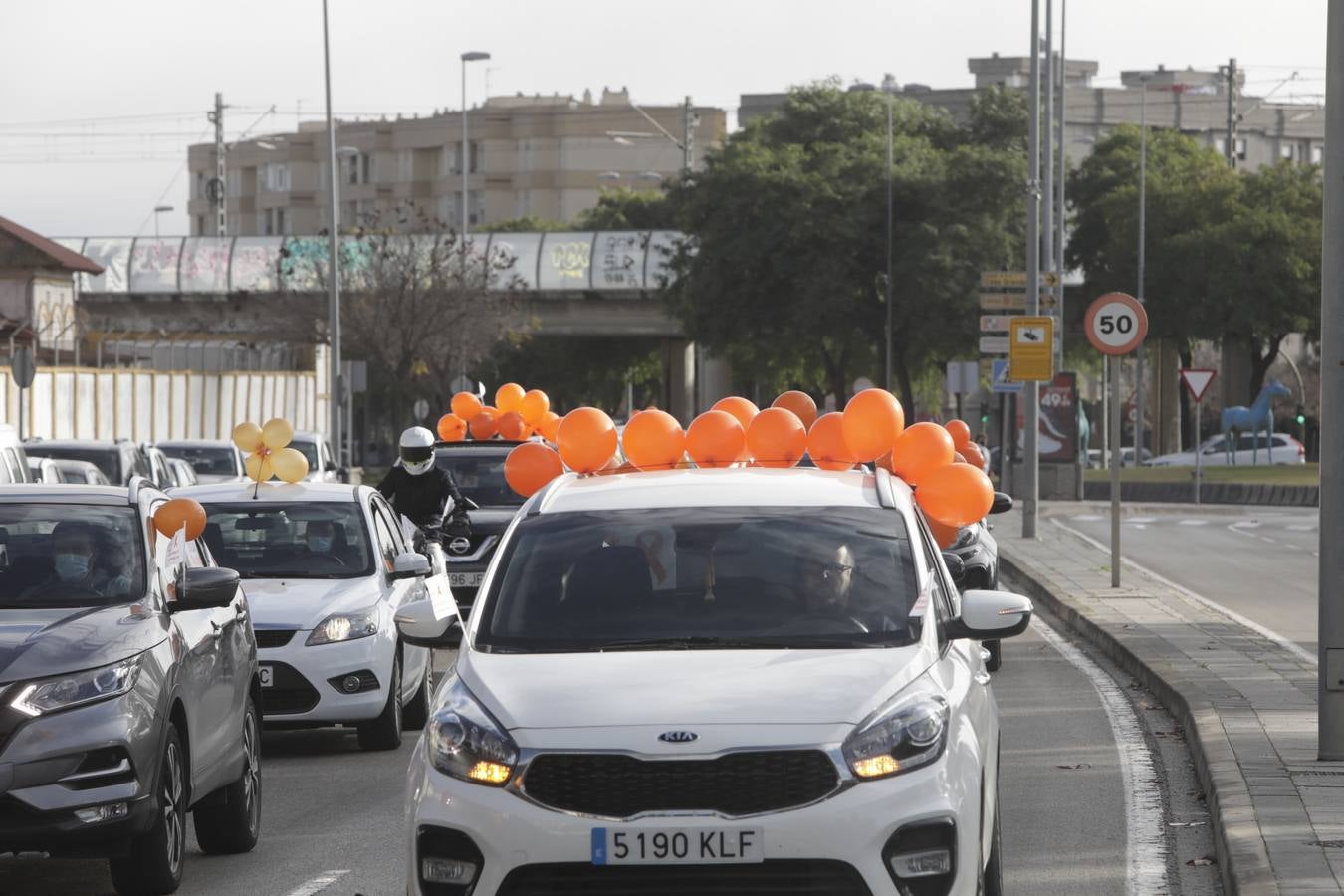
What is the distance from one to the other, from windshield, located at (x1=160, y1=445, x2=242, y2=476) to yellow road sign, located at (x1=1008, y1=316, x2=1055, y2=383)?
11.7 meters

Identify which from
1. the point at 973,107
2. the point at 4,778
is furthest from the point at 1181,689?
the point at 973,107

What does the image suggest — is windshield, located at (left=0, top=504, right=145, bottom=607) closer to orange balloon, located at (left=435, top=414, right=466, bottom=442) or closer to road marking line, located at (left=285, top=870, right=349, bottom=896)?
road marking line, located at (left=285, top=870, right=349, bottom=896)

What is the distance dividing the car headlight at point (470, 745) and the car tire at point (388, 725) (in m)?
5.79

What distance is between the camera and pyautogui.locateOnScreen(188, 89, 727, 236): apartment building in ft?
467

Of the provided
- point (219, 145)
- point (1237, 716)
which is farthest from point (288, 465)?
point (219, 145)

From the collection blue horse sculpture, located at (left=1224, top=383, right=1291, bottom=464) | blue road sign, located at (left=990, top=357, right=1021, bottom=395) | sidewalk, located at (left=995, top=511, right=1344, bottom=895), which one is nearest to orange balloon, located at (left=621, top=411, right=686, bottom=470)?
sidewalk, located at (left=995, top=511, right=1344, bottom=895)

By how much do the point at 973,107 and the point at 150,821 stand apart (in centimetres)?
6229

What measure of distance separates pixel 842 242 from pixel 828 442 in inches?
2066

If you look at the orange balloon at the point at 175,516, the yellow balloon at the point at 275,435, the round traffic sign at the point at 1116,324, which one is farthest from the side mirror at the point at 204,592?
the round traffic sign at the point at 1116,324

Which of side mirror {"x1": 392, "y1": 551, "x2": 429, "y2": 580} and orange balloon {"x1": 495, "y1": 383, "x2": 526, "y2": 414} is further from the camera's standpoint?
orange balloon {"x1": 495, "y1": 383, "x2": 526, "y2": 414}

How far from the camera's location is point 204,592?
8359mm

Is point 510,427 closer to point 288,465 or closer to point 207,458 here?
point 288,465

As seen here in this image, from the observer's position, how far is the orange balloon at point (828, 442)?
11227mm

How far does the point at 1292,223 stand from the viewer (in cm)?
7225
